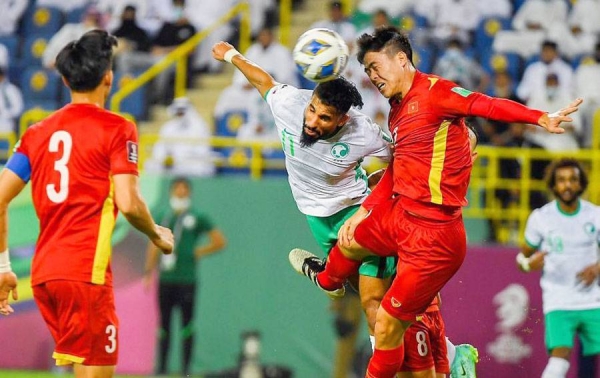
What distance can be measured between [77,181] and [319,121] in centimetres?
187

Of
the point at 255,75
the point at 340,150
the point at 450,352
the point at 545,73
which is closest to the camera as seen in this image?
the point at 340,150

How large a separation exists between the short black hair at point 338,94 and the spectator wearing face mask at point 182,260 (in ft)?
19.8

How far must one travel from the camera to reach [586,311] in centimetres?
1065

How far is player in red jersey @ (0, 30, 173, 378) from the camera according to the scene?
6.09 metres

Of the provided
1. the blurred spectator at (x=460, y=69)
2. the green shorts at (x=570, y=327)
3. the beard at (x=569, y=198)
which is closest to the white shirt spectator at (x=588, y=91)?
the blurred spectator at (x=460, y=69)

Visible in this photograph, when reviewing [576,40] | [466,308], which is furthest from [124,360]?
[576,40]

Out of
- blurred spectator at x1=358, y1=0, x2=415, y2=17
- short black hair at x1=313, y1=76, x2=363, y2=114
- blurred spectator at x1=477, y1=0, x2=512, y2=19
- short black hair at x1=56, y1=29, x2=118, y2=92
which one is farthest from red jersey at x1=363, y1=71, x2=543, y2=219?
blurred spectator at x1=477, y1=0, x2=512, y2=19

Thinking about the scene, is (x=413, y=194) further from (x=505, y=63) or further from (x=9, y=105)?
(x=9, y=105)

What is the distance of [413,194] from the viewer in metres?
7.10

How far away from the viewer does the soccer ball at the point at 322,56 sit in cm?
732

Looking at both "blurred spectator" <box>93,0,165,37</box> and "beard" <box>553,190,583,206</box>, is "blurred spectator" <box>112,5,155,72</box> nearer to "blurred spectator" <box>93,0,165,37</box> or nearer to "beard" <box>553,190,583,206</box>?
"blurred spectator" <box>93,0,165,37</box>

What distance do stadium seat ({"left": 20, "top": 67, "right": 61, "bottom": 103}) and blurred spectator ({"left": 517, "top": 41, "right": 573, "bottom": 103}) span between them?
22.1 ft

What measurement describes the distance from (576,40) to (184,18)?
18.8ft

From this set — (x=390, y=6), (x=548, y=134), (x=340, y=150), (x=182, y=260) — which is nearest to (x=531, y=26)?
(x=390, y=6)
